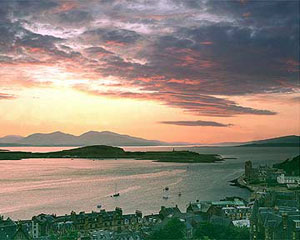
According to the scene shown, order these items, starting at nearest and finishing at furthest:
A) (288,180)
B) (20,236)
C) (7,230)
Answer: (20,236)
(7,230)
(288,180)

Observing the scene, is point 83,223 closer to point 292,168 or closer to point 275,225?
point 275,225

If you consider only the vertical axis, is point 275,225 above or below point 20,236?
above

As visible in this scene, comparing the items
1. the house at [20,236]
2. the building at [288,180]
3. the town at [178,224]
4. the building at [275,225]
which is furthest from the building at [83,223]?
the building at [288,180]

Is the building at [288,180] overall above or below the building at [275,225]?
below

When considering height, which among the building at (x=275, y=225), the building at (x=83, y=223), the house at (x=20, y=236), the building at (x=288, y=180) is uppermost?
the building at (x=275, y=225)

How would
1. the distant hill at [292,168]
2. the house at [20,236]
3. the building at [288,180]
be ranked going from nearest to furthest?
1. the house at [20,236]
2. the building at [288,180]
3. the distant hill at [292,168]

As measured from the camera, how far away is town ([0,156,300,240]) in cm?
1205

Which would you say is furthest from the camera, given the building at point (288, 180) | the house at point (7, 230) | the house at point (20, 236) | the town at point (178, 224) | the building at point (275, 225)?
the building at point (288, 180)

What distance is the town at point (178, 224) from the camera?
12055 millimetres

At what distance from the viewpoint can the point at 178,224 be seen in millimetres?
13031

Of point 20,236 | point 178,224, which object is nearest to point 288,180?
point 178,224

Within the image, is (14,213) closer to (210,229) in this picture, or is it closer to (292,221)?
(210,229)

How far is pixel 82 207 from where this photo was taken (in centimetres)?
2630

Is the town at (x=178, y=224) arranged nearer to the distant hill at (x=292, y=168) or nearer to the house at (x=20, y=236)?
the house at (x=20, y=236)
